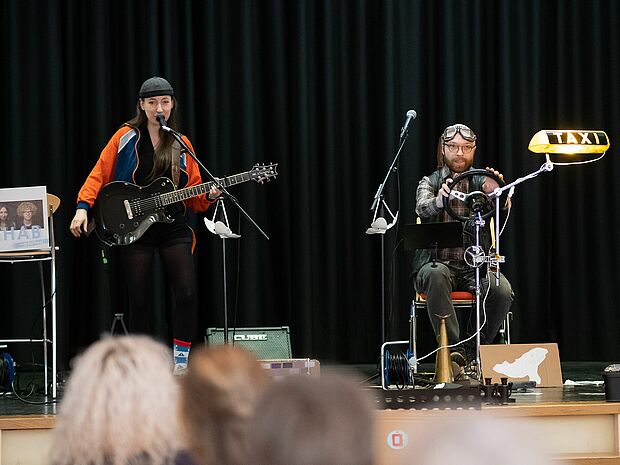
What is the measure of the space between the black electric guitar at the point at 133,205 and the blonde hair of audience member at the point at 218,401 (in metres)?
3.18

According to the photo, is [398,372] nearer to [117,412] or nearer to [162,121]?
[162,121]

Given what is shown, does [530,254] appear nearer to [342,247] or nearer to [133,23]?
Result: [342,247]

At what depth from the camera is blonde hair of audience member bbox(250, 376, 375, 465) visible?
40.1 inches

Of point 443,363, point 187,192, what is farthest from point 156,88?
point 443,363

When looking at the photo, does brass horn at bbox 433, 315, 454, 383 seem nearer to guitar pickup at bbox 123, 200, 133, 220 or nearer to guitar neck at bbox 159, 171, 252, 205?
guitar neck at bbox 159, 171, 252, 205

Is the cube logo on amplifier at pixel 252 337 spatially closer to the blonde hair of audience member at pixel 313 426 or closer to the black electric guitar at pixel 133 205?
the black electric guitar at pixel 133 205

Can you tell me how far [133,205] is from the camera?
14.9 feet

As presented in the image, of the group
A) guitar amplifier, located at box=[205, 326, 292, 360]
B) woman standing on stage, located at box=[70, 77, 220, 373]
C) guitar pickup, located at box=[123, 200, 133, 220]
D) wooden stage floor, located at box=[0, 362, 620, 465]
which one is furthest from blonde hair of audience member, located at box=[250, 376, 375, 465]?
guitar amplifier, located at box=[205, 326, 292, 360]

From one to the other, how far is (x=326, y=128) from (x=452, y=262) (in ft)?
5.28

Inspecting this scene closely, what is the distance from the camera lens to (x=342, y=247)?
6.27 m

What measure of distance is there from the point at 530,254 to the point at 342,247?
1.18 meters

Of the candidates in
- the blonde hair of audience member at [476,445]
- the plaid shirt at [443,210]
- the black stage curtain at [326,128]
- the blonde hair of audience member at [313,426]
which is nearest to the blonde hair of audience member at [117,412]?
the blonde hair of audience member at [313,426]

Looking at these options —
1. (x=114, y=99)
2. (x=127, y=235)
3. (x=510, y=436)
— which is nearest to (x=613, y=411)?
(x=127, y=235)

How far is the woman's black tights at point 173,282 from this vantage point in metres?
4.50
